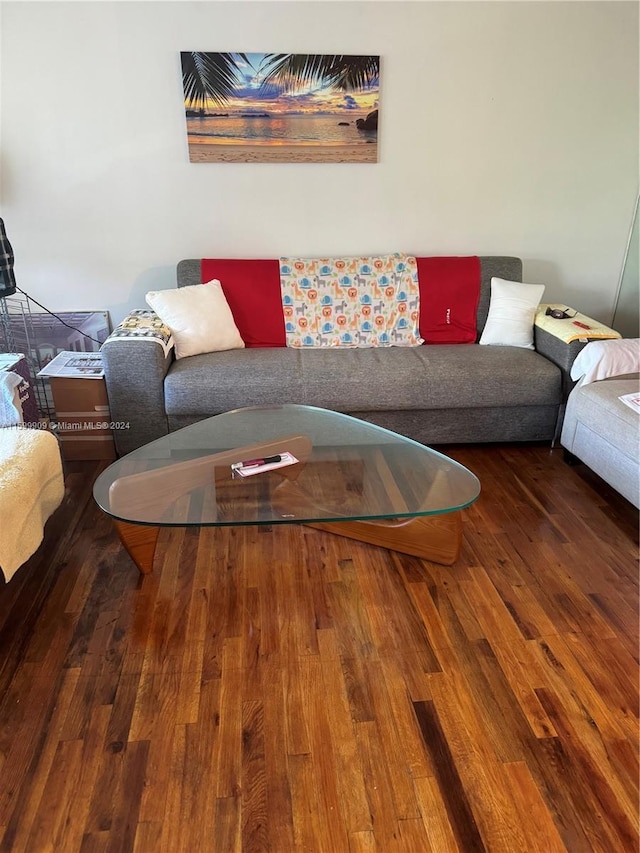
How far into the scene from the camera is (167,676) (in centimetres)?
166

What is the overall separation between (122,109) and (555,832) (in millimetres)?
3434

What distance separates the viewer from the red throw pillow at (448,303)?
320cm

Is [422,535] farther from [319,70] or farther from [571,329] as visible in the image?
[319,70]

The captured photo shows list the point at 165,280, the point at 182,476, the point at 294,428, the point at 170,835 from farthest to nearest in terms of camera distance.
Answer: the point at 165,280, the point at 294,428, the point at 182,476, the point at 170,835

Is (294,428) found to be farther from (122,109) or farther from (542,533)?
(122,109)

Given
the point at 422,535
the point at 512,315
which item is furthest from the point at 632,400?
the point at 422,535

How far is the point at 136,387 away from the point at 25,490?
2.82 feet

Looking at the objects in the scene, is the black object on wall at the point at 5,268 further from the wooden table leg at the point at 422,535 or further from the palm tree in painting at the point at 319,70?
the wooden table leg at the point at 422,535

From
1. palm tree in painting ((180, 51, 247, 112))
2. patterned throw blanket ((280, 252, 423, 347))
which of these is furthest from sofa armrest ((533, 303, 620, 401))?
palm tree in painting ((180, 51, 247, 112))

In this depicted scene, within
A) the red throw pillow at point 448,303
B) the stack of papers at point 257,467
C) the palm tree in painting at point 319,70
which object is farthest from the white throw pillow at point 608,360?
the palm tree in painting at point 319,70

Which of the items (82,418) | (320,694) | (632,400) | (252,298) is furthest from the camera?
(252,298)

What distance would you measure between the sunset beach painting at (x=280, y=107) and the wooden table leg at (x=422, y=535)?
6.88ft

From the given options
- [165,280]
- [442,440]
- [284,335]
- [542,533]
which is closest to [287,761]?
[542,533]

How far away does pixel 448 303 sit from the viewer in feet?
10.5
